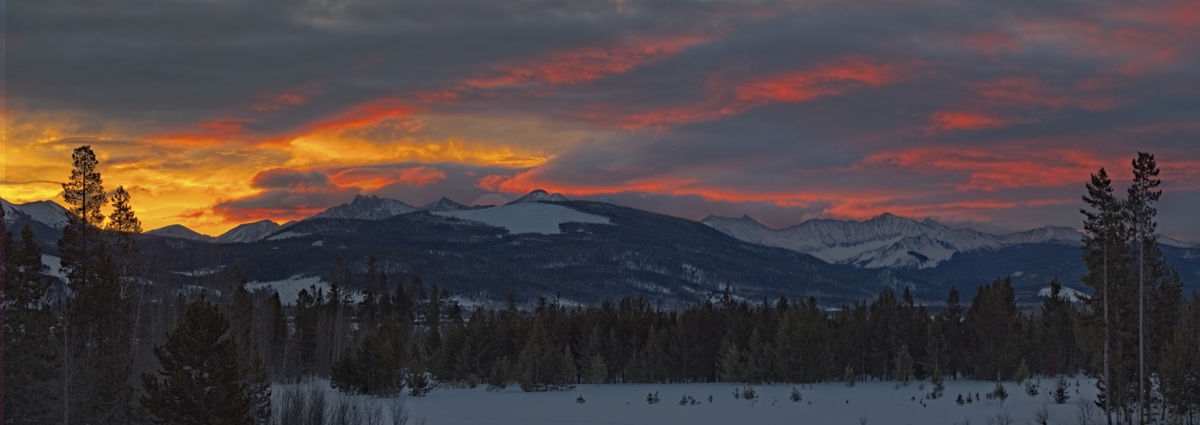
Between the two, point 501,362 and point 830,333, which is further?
point 830,333

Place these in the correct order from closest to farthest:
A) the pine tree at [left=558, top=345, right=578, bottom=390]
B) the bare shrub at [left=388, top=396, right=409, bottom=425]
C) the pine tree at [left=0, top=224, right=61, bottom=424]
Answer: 1. the pine tree at [left=0, top=224, right=61, bottom=424]
2. the bare shrub at [left=388, top=396, right=409, bottom=425]
3. the pine tree at [left=558, top=345, right=578, bottom=390]

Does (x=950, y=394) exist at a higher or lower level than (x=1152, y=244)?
lower

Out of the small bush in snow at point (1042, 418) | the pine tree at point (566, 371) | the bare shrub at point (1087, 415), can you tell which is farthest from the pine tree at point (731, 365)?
the small bush in snow at point (1042, 418)

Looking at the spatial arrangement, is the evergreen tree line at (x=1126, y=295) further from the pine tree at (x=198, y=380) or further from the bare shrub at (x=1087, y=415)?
the pine tree at (x=198, y=380)

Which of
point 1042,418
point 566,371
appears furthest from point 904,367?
point 1042,418

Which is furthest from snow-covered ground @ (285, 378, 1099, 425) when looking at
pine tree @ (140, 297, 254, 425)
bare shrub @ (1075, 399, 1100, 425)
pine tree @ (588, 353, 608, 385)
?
pine tree @ (140, 297, 254, 425)

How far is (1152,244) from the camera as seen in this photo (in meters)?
57.7

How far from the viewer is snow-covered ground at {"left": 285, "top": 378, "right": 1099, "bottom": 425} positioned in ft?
221

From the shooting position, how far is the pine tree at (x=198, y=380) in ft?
125

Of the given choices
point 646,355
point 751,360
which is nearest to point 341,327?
point 646,355

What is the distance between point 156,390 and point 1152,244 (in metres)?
54.1

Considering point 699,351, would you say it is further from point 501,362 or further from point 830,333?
point 501,362

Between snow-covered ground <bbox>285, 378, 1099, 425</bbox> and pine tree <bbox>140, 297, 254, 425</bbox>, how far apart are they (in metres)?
29.8

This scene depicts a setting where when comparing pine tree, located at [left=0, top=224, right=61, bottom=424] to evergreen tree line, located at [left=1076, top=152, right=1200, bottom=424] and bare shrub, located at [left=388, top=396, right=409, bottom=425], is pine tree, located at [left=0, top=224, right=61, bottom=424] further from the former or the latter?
evergreen tree line, located at [left=1076, top=152, right=1200, bottom=424]
